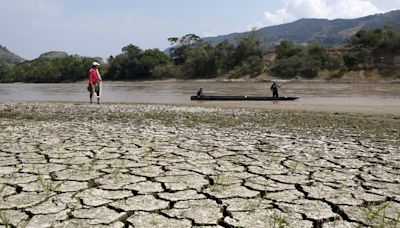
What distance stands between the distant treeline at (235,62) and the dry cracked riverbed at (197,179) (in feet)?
159

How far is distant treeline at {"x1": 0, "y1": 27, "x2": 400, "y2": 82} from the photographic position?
5391 cm

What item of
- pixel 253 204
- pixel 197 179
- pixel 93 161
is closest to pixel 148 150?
pixel 93 161

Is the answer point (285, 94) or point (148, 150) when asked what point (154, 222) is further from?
point (285, 94)

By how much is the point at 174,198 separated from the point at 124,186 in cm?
54

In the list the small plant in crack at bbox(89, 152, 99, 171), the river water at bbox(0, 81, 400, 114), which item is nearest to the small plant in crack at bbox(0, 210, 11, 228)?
the small plant in crack at bbox(89, 152, 99, 171)

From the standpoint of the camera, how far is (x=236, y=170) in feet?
13.7

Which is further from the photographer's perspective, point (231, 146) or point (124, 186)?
point (231, 146)

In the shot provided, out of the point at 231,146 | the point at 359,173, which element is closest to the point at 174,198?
the point at 359,173

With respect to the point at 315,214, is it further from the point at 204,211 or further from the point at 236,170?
the point at 236,170

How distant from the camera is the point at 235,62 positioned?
2564 inches

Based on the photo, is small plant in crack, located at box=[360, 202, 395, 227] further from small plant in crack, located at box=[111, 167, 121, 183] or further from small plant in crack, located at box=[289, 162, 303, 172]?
small plant in crack, located at box=[111, 167, 121, 183]

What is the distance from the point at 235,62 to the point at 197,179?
6220 centimetres

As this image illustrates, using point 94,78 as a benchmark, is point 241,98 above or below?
below

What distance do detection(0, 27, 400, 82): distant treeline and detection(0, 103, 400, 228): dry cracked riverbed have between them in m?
48.3
